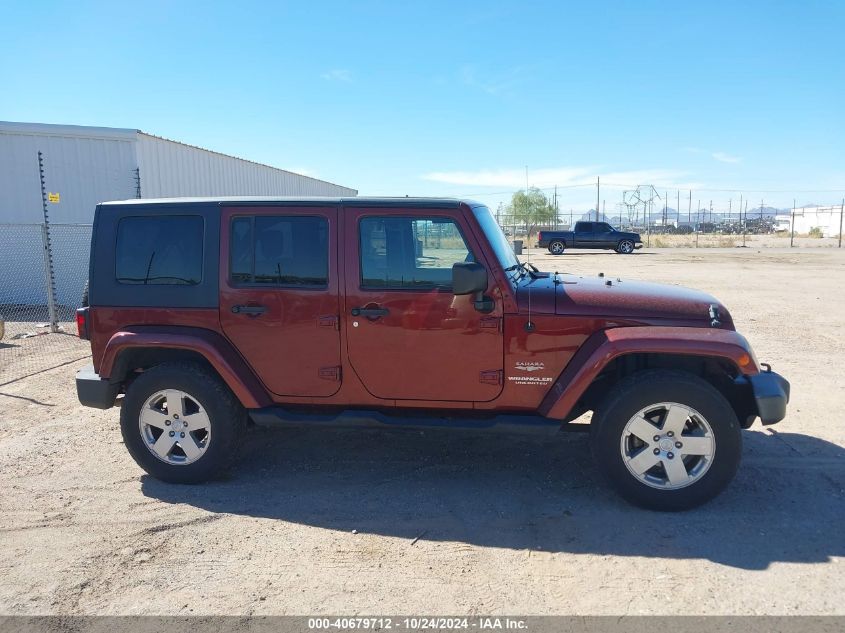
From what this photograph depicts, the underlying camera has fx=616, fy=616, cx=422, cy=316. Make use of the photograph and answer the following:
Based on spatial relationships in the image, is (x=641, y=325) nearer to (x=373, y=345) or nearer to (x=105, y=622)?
(x=373, y=345)

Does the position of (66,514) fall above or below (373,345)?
below

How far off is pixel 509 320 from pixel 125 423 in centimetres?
281

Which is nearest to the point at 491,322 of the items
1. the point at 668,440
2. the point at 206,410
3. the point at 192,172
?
the point at 668,440

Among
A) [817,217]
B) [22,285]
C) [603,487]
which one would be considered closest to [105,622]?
[603,487]

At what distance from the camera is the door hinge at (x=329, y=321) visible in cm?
421

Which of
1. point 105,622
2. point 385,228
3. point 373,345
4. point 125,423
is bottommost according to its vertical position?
point 105,622

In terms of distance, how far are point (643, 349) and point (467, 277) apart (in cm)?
118

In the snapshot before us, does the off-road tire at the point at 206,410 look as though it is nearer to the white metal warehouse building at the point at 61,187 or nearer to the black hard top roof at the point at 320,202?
the black hard top roof at the point at 320,202

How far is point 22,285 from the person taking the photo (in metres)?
13.3

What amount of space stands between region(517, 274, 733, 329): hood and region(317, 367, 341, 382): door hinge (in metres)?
1.35

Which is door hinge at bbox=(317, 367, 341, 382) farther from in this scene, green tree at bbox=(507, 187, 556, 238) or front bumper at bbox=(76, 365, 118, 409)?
green tree at bbox=(507, 187, 556, 238)

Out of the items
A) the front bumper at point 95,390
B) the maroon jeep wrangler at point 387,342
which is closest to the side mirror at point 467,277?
the maroon jeep wrangler at point 387,342

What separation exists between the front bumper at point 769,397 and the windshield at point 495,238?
1.75 metres

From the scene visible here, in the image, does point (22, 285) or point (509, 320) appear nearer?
point (509, 320)
